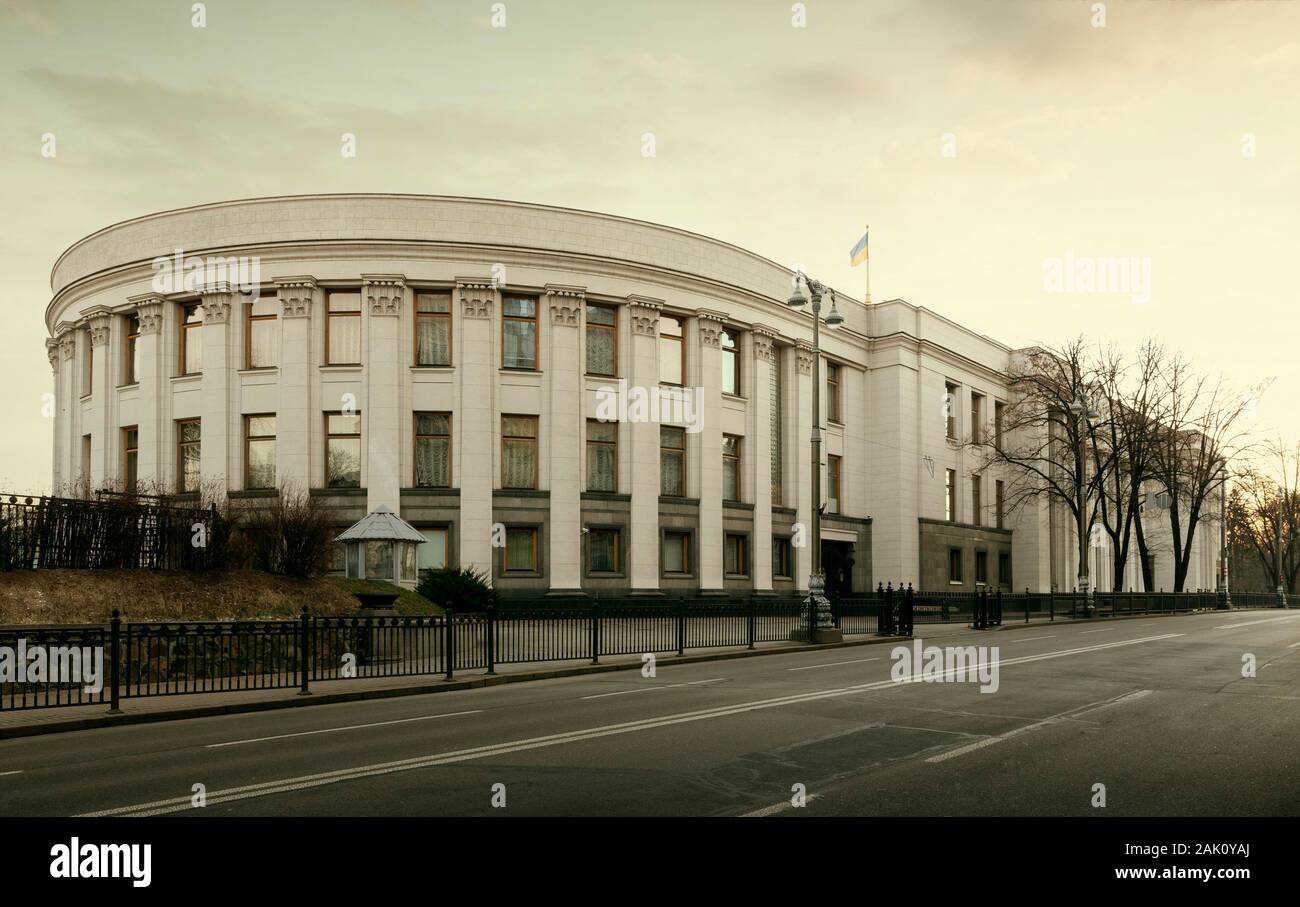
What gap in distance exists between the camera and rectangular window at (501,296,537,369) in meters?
41.8

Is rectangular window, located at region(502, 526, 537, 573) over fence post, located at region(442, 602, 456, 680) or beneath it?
over

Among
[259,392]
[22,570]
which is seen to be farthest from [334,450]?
[22,570]

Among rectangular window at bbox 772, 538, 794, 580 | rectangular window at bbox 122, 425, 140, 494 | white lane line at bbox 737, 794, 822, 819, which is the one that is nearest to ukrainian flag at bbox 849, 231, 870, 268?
rectangular window at bbox 772, 538, 794, 580

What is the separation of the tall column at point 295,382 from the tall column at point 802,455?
2285 cm

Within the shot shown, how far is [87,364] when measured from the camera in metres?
46.3

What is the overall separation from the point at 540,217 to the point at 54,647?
29.9m

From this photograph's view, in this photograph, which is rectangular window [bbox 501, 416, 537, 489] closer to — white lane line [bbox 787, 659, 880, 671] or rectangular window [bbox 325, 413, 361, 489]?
rectangular window [bbox 325, 413, 361, 489]

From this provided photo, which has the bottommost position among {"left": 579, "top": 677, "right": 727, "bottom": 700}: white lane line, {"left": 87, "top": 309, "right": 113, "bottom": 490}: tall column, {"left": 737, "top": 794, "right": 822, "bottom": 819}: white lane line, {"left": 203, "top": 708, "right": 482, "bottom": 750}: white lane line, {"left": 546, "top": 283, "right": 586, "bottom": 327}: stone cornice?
{"left": 579, "top": 677, "right": 727, "bottom": 700}: white lane line

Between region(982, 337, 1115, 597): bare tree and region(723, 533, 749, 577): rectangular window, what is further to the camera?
region(982, 337, 1115, 597): bare tree

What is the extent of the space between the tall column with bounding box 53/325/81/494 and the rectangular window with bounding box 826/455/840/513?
1415 inches

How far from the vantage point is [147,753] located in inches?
433

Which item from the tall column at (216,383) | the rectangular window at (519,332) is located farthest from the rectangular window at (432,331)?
the tall column at (216,383)
